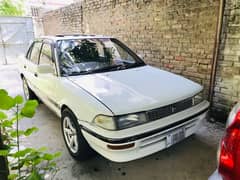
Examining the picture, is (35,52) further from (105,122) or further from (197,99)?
(197,99)

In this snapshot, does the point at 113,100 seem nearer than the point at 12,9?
Yes

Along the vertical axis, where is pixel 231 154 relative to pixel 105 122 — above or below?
above

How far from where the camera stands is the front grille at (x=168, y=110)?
1979 mm

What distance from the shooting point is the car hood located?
196 cm

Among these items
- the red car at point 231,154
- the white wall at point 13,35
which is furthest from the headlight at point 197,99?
the white wall at point 13,35

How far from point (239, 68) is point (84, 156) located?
7.82 feet

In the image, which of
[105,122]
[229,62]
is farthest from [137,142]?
[229,62]

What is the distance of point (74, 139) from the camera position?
2.38 meters

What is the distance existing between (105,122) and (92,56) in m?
1.33

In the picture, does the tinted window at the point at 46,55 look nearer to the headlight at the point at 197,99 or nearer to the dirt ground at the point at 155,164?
the dirt ground at the point at 155,164

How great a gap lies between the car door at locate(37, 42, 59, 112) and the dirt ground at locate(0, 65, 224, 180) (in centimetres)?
57

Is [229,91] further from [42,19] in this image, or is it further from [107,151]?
[42,19]

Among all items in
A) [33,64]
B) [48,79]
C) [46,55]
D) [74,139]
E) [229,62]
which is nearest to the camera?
[74,139]

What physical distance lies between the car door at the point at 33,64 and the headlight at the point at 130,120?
2.06 meters
